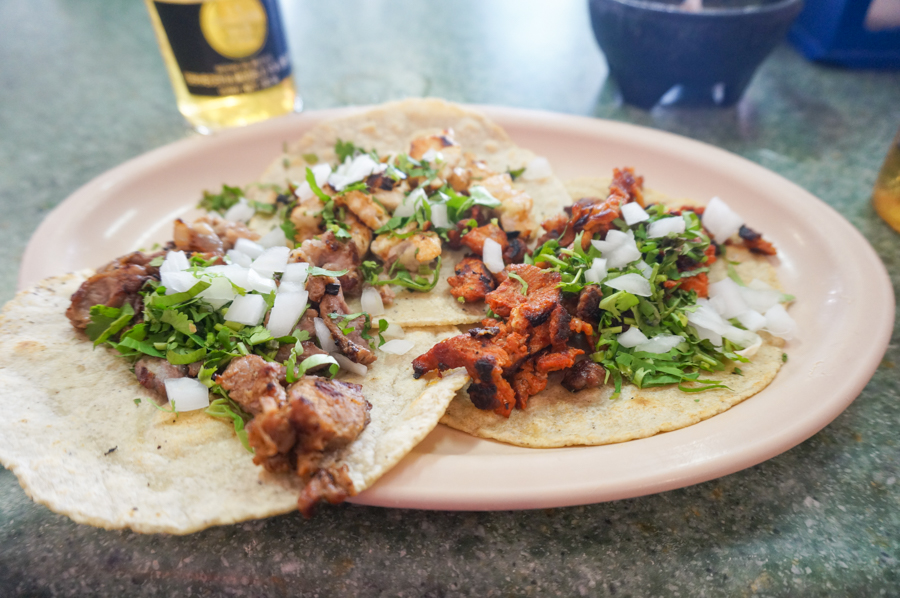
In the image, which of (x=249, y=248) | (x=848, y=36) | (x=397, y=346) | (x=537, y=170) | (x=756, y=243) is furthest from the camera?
(x=848, y=36)

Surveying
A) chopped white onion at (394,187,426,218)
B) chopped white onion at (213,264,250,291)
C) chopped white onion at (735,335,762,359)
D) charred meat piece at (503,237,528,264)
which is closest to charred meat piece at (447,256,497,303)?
charred meat piece at (503,237,528,264)

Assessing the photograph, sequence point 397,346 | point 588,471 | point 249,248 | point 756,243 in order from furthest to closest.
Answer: point 756,243
point 249,248
point 397,346
point 588,471

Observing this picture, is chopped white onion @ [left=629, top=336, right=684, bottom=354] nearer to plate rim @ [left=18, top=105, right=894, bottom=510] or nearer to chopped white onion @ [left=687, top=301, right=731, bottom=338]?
chopped white onion @ [left=687, top=301, right=731, bottom=338]

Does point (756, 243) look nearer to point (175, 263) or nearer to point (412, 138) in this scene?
point (412, 138)

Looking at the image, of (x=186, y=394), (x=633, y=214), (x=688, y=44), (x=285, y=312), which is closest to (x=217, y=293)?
(x=285, y=312)

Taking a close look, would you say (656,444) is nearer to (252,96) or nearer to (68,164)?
(252,96)

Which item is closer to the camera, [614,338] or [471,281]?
[614,338]
